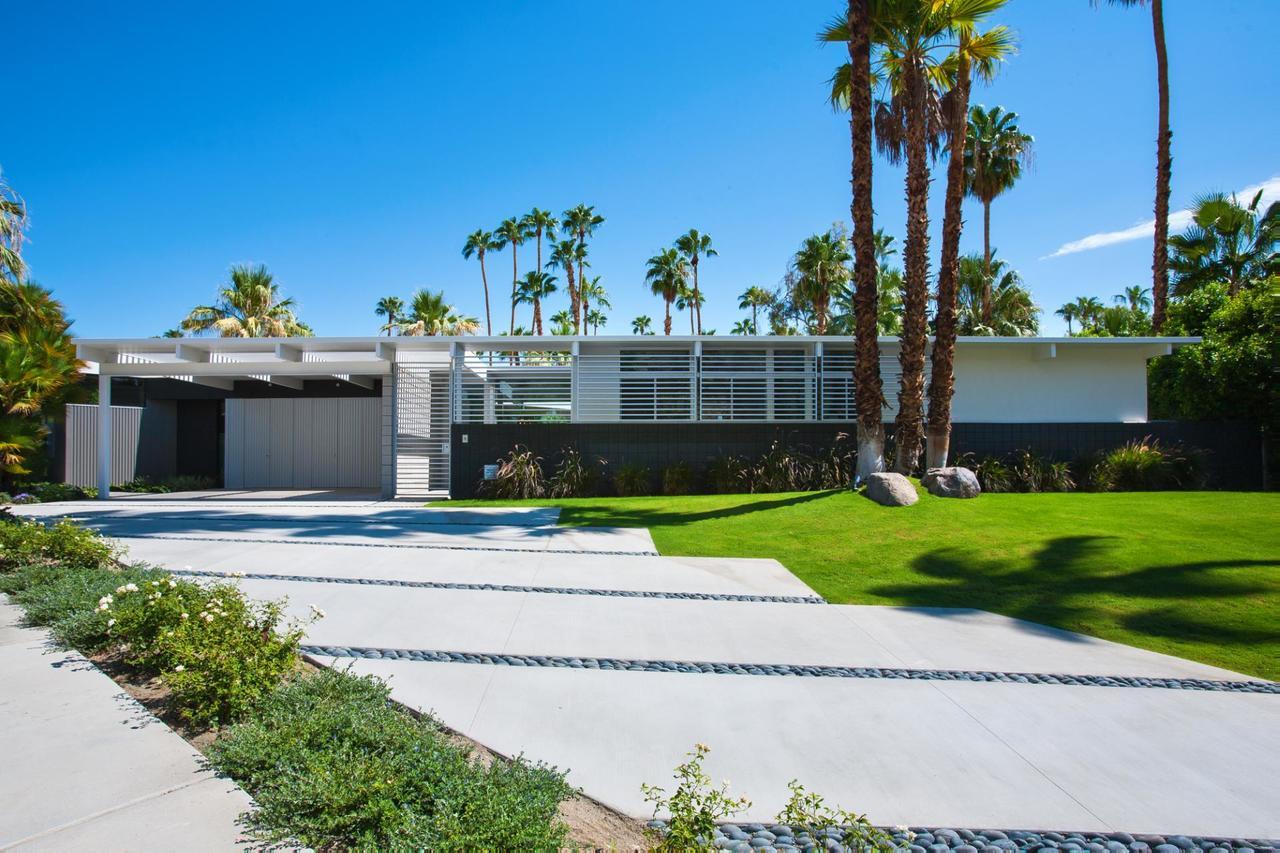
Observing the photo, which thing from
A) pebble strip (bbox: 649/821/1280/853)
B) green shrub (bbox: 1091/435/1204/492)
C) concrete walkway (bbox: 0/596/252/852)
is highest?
green shrub (bbox: 1091/435/1204/492)

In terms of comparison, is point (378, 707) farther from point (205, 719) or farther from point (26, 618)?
point (26, 618)

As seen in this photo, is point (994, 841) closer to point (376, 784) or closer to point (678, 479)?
point (376, 784)

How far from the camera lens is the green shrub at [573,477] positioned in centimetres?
1516

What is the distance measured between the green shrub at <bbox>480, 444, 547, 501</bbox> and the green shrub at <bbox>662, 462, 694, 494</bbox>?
2.74 m

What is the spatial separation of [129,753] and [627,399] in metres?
13.4

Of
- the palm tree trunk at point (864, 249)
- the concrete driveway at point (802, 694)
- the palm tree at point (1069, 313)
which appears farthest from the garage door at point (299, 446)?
the palm tree at point (1069, 313)

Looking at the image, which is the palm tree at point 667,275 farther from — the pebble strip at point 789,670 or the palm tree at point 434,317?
the pebble strip at point 789,670

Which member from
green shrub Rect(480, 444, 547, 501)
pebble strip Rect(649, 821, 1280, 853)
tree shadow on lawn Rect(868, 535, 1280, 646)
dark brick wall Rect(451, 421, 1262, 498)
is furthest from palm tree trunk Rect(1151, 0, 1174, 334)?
pebble strip Rect(649, 821, 1280, 853)

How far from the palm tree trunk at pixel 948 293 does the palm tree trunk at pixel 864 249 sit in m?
1.16

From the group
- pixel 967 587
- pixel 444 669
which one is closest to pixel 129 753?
pixel 444 669

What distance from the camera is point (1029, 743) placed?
141 inches

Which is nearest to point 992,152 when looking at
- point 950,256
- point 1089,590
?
point 950,256

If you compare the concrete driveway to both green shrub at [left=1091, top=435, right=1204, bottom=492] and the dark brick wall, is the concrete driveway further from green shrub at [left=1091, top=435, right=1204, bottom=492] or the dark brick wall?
green shrub at [left=1091, top=435, right=1204, bottom=492]

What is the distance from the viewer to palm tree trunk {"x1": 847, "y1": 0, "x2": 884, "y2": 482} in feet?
40.0
